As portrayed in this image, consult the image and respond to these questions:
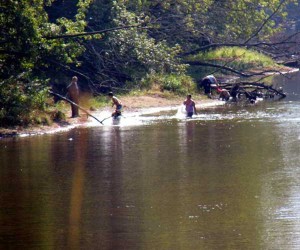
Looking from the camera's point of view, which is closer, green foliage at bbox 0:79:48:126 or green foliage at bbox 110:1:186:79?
green foliage at bbox 0:79:48:126

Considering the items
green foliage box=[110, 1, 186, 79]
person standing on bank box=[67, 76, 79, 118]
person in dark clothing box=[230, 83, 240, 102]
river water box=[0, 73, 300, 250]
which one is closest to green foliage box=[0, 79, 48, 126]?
river water box=[0, 73, 300, 250]

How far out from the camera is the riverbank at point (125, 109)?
2770 centimetres

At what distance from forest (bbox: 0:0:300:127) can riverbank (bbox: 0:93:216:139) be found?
50 cm

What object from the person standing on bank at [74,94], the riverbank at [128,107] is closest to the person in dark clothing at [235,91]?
the riverbank at [128,107]

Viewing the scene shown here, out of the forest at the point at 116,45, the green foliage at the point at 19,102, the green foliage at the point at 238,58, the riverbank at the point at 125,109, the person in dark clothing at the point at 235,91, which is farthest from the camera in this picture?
the green foliage at the point at 238,58

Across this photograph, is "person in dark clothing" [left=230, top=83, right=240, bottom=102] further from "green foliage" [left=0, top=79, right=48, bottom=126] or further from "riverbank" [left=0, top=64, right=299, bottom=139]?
"green foliage" [left=0, top=79, right=48, bottom=126]

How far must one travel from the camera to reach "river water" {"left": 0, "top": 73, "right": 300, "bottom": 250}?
1387cm

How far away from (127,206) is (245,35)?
33962 millimetres

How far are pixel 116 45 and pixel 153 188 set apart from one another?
21.3 meters

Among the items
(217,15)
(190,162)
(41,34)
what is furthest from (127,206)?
(217,15)

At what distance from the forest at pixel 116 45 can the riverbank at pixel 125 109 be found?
0.50 metres

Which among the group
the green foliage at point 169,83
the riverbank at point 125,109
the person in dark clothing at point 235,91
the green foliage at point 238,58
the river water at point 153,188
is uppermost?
the green foliage at point 238,58

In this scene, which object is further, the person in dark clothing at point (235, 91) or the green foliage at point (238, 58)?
the green foliage at point (238, 58)

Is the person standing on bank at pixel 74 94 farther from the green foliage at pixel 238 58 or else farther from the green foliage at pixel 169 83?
the green foliage at pixel 238 58
